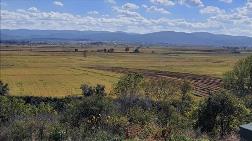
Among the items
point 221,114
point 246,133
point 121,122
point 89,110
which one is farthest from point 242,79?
point 246,133

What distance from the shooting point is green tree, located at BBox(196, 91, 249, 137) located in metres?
24.8

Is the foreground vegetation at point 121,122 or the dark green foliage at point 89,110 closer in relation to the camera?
the foreground vegetation at point 121,122

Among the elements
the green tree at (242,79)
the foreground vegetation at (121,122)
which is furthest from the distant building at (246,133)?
the green tree at (242,79)

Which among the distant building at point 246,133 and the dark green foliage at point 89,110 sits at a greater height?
the distant building at point 246,133

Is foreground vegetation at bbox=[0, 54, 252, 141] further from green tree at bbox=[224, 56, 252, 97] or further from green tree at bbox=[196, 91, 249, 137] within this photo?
green tree at bbox=[224, 56, 252, 97]

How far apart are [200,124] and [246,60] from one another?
38287 millimetres

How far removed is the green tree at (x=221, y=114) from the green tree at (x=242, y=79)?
35.3 meters

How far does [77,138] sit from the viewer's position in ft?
55.7

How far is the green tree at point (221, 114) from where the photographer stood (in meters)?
24.8

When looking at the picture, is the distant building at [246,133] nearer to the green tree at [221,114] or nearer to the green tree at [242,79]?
the green tree at [221,114]

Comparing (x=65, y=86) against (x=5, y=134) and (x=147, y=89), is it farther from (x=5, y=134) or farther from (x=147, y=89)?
(x=5, y=134)

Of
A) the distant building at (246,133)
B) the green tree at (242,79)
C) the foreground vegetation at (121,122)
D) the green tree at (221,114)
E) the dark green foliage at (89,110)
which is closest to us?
the distant building at (246,133)

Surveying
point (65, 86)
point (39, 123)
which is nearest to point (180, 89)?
point (65, 86)

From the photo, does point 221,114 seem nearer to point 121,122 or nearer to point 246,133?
point 121,122
